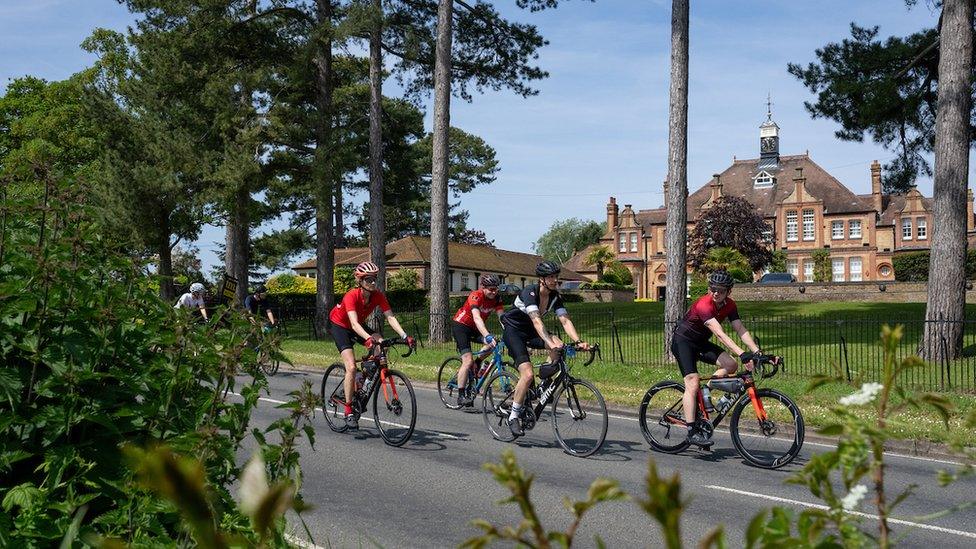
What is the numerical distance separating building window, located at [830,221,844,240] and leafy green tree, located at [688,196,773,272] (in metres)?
16.8

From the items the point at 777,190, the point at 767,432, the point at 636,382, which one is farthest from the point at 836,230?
the point at 767,432

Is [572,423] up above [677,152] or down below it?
below

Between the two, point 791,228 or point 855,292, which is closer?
point 855,292

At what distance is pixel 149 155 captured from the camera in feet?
98.1

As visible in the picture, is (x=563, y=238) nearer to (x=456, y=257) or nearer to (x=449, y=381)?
(x=456, y=257)

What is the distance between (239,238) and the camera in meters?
34.3

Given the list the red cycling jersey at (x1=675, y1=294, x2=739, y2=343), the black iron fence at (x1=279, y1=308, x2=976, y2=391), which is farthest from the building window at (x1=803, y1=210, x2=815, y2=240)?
the red cycling jersey at (x1=675, y1=294, x2=739, y2=343)

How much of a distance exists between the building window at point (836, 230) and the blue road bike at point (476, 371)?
68.9 metres

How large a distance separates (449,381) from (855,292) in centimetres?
3458

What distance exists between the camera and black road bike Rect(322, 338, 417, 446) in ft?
36.3

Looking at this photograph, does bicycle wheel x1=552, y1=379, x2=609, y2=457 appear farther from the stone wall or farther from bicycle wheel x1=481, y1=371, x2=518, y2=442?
the stone wall

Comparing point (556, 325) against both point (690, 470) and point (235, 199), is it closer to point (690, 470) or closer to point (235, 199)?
point (235, 199)

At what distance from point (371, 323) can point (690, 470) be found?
1934 cm

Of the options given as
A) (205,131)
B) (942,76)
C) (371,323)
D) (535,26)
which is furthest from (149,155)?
(942,76)
